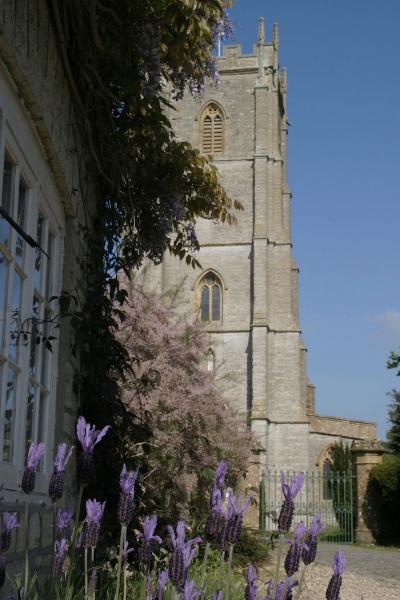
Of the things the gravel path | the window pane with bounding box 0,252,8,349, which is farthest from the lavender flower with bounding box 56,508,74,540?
the gravel path

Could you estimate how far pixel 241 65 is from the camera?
1679 inches

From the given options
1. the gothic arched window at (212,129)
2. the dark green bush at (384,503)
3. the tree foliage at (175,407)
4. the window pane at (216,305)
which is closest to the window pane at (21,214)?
the tree foliage at (175,407)

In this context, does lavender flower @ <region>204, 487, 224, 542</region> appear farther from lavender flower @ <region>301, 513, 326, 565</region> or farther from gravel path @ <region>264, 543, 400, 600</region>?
gravel path @ <region>264, 543, 400, 600</region>

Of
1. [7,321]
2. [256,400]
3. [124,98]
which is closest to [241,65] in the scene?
[256,400]

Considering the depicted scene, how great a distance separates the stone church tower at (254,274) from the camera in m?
37.2

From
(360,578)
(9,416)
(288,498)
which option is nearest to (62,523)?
(288,498)

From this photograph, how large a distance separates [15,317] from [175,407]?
946 centimetres

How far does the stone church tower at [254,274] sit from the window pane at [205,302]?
0.16 ft

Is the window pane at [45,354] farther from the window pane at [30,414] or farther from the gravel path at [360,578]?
the gravel path at [360,578]

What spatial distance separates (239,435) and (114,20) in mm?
14559

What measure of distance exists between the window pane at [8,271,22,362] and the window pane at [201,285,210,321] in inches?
1360

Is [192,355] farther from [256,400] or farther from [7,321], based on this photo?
A: [256,400]

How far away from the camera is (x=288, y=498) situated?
2.39 meters

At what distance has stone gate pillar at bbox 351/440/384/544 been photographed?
20.0 m
